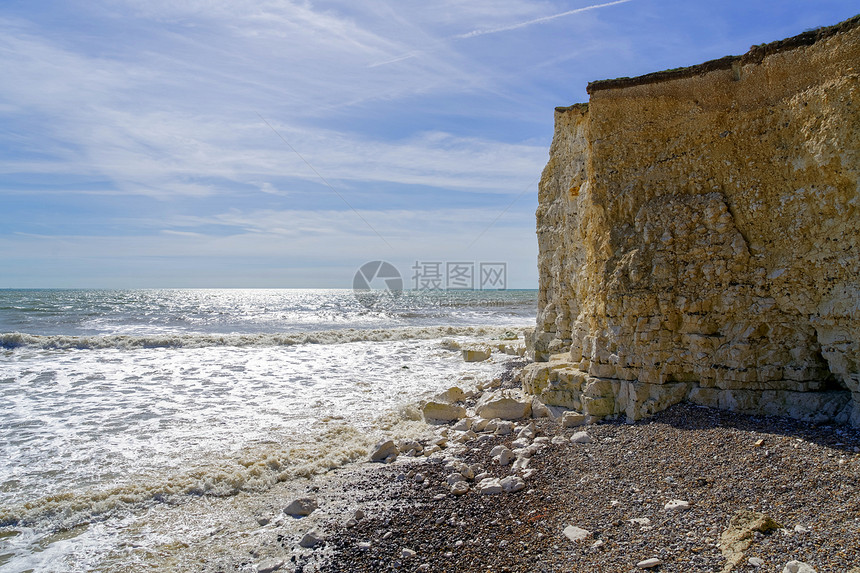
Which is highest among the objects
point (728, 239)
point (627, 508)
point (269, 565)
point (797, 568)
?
point (728, 239)

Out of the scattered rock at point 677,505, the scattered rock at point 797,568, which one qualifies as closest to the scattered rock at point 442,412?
the scattered rock at point 677,505

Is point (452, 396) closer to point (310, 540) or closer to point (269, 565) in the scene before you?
point (310, 540)

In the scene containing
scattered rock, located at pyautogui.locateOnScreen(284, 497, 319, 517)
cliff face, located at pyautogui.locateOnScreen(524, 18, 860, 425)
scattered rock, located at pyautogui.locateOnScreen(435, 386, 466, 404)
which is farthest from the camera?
scattered rock, located at pyautogui.locateOnScreen(435, 386, 466, 404)

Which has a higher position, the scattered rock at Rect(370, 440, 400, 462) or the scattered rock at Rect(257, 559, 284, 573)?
the scattered rock at Rect(370, 440, 400, 462)

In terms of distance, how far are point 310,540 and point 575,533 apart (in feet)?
10.2

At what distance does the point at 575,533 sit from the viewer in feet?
17.3

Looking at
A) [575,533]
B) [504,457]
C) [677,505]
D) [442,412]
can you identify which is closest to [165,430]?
[442,412]

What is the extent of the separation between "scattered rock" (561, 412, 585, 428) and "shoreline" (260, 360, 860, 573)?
2.84 ft

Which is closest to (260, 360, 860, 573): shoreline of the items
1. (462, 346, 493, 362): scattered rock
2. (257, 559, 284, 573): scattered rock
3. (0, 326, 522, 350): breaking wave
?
(257, 559, 284, 573): scattered rock

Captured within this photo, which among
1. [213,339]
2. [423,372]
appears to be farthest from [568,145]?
[213,339]

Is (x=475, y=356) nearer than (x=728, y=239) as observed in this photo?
No

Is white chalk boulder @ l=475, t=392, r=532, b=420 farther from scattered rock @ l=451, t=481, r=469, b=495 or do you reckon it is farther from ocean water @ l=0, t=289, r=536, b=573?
scattered rock @ l=451, t=481, r=469, b=495

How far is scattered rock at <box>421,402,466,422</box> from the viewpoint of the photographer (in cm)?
1073

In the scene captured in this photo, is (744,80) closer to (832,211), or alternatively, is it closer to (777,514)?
(832,211)
